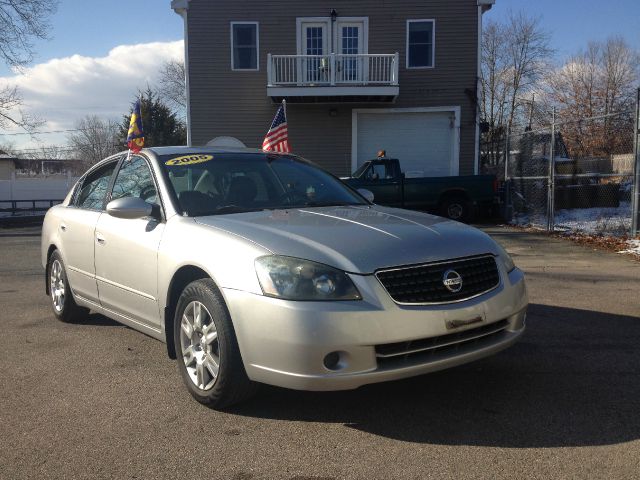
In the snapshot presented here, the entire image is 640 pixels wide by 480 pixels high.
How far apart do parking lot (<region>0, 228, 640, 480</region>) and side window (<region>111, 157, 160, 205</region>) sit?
1275 mm

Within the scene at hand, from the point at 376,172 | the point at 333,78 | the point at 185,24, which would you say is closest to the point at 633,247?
the point at 376,172

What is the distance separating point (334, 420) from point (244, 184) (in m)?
1.98

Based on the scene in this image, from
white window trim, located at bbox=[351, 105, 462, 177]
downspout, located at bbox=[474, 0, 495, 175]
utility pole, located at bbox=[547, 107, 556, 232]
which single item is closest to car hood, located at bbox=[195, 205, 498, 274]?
utility pole, located at bbox=[547, 107, 556, 232]

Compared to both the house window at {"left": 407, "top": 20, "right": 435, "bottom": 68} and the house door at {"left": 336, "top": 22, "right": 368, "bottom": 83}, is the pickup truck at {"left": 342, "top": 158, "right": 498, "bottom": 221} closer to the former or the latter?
the house door at {"left": 336, "top": 22, "right": 368, "bottom": 83}

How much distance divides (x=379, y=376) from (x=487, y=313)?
0.78 metres

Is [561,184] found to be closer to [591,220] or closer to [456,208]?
[591,220]

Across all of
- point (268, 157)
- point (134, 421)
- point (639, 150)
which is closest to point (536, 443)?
point (134, 421)

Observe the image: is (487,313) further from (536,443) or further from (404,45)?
(404,45)

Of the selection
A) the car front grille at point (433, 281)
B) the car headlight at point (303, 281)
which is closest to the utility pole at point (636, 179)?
the car front grille at point (433, 281)

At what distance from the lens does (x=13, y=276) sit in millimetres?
9023

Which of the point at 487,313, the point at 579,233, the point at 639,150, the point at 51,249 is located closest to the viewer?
the point at 487,313

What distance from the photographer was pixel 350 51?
19719 mm

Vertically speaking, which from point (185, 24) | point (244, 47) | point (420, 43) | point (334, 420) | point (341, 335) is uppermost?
point (185, 24)

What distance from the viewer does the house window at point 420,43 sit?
1939cm
